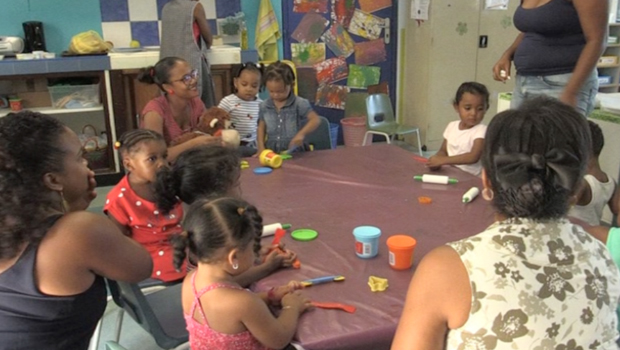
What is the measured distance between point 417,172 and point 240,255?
1197 millimetres

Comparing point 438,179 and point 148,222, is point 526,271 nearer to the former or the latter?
point 438,179

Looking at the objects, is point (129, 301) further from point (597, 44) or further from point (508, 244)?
point (597, 44)

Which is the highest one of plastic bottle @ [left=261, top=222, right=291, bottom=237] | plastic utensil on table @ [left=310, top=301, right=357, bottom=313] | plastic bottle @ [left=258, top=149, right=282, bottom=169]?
plastic bottle @ [left=258, top=149, right=282, bottom=169]

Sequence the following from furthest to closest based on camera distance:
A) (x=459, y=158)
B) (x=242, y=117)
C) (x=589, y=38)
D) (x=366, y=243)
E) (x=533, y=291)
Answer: (x=242, y=117), (x=459, y=158), (x=589, y=38), (x=366, y=243), (x=533, y=291)

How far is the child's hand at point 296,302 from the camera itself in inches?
49.8

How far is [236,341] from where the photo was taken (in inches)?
50.4

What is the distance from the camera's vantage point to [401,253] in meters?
1.44

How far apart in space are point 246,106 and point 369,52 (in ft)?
7.69

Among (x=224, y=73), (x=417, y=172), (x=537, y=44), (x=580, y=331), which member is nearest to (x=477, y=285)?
(x=580, y=331)

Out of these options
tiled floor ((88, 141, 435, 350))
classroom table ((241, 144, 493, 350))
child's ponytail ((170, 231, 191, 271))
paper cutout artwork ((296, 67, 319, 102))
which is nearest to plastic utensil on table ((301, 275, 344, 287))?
classroom table ((241, 144, 493, 350))

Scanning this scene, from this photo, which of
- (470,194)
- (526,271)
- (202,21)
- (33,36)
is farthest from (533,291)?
(33,36)

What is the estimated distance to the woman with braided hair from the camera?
0.92 metres

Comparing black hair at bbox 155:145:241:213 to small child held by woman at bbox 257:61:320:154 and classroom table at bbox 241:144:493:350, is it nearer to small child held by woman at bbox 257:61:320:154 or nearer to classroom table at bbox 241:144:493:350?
classroom table at bbox 241:144:493:350

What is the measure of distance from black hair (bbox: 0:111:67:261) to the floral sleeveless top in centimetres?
85
